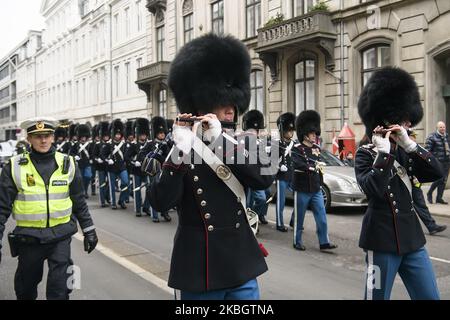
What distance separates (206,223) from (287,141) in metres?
6.90

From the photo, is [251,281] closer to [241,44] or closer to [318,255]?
[241,44]

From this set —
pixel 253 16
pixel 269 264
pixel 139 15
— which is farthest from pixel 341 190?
pixel 139 15

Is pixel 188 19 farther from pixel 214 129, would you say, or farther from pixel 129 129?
pixel 214 129

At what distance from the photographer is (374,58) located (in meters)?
18.5

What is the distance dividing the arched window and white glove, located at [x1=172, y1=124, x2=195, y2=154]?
87.2 feet

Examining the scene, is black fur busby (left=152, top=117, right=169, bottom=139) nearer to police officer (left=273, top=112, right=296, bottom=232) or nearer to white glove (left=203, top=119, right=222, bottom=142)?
police officer (left=273, top=112, right=296, bottom=232)

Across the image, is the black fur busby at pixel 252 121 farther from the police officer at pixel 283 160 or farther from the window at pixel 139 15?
the window at pixel 139 15

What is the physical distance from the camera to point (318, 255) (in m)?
7.49

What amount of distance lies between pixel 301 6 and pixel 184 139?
19.4 m

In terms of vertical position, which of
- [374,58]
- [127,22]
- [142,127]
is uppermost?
[127,22]

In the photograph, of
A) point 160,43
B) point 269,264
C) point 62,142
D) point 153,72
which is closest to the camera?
point 269,264

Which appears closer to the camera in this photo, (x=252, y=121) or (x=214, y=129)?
(x=214, y=129)

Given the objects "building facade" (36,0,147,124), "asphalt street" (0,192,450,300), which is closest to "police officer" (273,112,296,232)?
"asphalt street" (0,192,450,300)
